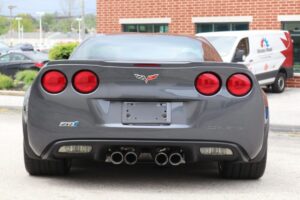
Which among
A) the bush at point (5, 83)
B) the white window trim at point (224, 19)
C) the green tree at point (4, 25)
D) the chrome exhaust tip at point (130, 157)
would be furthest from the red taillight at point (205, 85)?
the green tree at point (4, 25)

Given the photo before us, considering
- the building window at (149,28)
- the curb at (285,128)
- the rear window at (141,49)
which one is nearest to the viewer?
the rear window at (141,49)

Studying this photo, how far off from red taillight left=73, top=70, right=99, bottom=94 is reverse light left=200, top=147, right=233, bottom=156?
3.46 feet

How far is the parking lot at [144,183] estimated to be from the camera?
5.71 m

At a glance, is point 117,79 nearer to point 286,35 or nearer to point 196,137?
point 196,137

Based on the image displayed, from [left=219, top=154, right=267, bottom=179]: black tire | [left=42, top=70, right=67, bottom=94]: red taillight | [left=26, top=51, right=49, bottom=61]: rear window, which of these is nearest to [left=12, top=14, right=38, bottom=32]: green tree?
[left=26, top=51, right=49, bottom=61]: rear window

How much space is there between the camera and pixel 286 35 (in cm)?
1869

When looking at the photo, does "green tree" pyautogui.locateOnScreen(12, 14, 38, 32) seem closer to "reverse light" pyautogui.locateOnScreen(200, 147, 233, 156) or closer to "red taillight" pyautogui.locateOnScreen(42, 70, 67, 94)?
"red taillight" pyautogui.locateOnScreen(42, 70, 67, 94)

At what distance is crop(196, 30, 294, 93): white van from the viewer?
16.6 metres

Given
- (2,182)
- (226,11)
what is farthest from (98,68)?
(226,11)

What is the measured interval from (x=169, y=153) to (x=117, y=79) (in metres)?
0.78

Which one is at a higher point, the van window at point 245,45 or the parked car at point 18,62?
the van window at point 245,45

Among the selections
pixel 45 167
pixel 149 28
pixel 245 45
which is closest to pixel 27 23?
pixel 149 28

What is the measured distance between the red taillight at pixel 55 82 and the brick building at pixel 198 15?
14959mm

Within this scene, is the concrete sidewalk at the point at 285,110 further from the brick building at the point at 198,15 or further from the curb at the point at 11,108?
the curb at the point at 11,108
